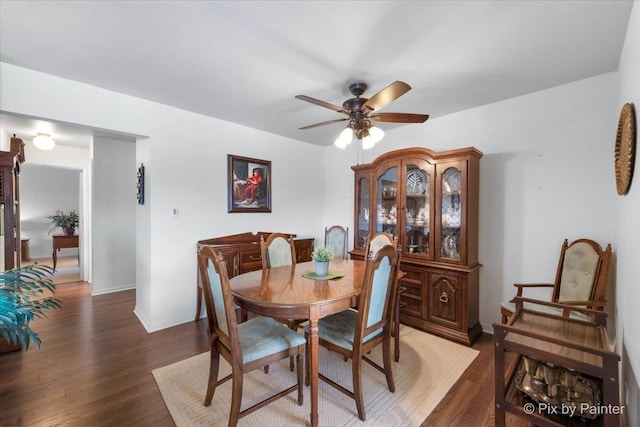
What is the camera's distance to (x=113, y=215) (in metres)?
4.45

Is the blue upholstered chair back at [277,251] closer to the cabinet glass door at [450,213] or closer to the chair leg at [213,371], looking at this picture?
the chair leg at [213,371]

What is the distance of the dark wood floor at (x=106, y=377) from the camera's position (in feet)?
5.66

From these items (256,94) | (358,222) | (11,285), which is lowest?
(11,285)

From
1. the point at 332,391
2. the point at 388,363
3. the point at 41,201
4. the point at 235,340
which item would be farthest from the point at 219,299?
the point at 41,201

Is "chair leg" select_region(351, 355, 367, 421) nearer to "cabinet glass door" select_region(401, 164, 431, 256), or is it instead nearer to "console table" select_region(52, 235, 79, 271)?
"cabinet glass door" select_region(401, 164, 431, 256)

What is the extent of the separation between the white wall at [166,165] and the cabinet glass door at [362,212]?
141cm

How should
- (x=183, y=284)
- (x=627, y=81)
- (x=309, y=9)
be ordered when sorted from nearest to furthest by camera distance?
(x=309, y=9)
(x=627, y=81)
(x=183, y=284)

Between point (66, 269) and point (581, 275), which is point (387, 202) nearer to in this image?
point (581, 275)

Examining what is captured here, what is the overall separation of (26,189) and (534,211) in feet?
34.9

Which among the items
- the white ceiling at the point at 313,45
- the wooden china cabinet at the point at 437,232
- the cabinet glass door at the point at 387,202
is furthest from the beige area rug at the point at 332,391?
the white ceiling at the point at 313,45

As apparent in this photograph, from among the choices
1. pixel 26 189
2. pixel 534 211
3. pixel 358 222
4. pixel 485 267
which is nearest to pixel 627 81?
pixel 534 211

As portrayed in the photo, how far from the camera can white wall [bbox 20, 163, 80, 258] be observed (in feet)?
23.1

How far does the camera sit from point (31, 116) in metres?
2.29

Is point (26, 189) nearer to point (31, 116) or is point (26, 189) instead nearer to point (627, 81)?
point (31, 116)
